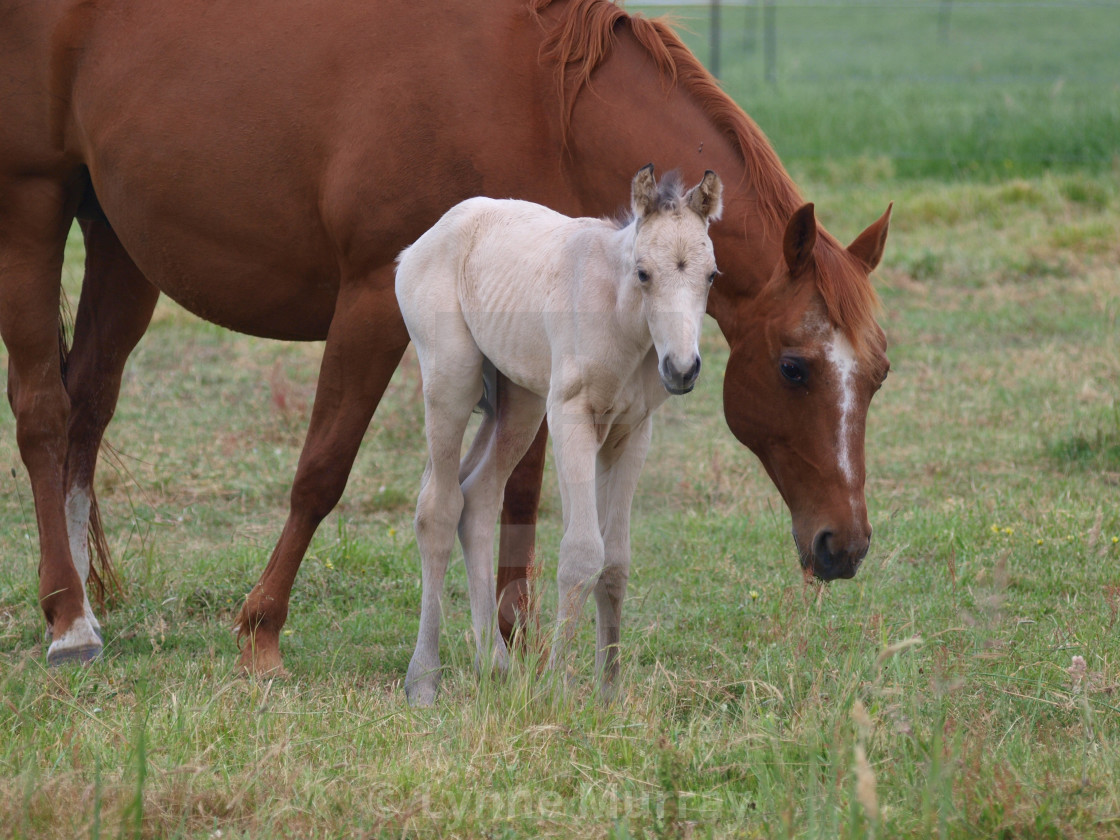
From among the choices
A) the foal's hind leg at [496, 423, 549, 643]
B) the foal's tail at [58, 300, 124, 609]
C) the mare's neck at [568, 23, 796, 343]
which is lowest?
the foal's tail at [58, 300, 124, 609]

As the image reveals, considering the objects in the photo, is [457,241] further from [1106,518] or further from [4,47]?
[1106,518]

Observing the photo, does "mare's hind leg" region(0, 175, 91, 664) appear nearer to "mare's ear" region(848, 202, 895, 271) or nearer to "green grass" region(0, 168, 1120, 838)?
"green grass" region(0, 168, 1120, 838)

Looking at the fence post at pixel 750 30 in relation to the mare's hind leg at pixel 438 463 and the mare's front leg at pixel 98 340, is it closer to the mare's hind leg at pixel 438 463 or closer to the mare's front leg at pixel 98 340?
the mare's front leg at pixel 98 340

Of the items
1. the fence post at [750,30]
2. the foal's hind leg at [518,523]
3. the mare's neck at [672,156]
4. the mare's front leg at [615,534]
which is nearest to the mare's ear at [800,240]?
the mare's neck at [672,156]

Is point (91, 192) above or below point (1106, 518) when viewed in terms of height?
above

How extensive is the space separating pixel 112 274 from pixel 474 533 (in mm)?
2047

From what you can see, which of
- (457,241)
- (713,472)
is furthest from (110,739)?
(713,472)

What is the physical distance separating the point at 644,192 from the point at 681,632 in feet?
6.08

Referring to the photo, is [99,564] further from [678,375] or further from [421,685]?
[678,375]

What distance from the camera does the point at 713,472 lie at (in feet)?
18.4

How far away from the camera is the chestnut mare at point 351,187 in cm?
309

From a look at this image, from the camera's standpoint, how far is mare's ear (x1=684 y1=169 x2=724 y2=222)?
8.71 feet

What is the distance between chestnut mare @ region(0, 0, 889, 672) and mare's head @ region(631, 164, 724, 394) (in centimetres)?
39

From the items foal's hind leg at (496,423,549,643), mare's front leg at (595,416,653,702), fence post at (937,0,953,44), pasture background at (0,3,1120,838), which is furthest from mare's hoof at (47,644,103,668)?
fence post at (937,0,953,44)
